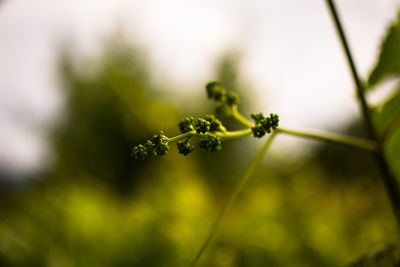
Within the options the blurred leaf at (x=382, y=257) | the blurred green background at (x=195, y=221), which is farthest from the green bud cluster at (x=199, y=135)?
the blurred green background at (x=195, y=221)

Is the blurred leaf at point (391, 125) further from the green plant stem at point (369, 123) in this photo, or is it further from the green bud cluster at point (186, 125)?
the green bud cluster at point (186, 125)

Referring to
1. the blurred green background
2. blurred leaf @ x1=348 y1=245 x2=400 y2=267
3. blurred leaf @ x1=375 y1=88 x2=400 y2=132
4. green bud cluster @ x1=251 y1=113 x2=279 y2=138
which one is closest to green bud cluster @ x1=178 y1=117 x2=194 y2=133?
green bud cluster @ x1=251 y1=113 x2=279 y2=138

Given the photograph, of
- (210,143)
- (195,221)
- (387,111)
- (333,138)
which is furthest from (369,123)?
(195,221)

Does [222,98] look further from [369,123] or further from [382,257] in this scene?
[382,257]

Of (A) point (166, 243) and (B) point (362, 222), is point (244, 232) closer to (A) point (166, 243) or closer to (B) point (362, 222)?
(A) point (166, 243)

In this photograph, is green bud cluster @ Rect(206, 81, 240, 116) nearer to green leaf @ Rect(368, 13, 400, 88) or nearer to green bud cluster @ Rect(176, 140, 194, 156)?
green bud cluster @ Rect(176, 140, 194, 156)

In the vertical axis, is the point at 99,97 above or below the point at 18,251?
above

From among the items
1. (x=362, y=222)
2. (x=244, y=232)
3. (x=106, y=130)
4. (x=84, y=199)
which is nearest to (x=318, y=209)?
(x=362, y=222)
